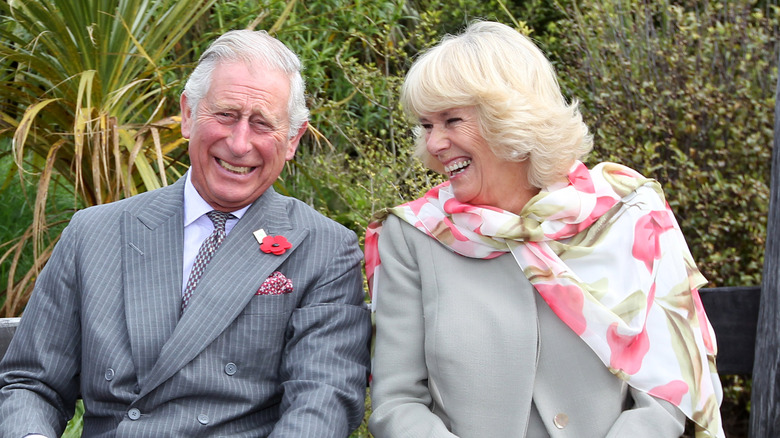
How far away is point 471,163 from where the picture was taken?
8.59 ft

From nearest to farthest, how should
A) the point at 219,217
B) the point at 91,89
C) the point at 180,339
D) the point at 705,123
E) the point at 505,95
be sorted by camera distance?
the point at 180,339 → the point at 505,95 → the point at 219,217 → the point at 91,89 → the point at 705,123

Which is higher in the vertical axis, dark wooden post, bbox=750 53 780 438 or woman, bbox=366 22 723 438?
woman, bbox=366 22 723 438

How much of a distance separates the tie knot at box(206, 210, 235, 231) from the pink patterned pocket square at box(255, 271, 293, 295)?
0.23 meters

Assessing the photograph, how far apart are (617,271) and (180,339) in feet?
3.96

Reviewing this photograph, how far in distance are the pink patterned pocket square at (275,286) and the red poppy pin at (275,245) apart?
0.07 meters

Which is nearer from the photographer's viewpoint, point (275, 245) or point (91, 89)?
point (275, 245)

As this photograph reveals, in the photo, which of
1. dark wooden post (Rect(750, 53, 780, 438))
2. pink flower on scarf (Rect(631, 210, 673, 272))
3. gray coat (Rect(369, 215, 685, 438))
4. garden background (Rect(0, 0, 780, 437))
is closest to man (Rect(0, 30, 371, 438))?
gray coat (Rect(369, 215, 685, 438))

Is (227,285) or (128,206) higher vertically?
(128,206)

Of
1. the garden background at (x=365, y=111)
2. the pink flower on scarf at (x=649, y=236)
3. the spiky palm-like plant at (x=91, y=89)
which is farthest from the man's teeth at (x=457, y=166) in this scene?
the spiky palm-like plant at (x=91, y=89)

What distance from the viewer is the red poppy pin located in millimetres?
→ 2568

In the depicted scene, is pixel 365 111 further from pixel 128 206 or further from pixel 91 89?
pixel 128 206

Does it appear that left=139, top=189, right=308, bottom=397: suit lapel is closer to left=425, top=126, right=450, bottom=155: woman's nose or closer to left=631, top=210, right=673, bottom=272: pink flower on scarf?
left=425, top=126, right=450, bottom=155: woman's nose

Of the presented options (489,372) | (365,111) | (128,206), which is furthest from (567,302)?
(365,111)

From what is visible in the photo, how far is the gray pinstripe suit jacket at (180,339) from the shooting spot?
7.95 feet
